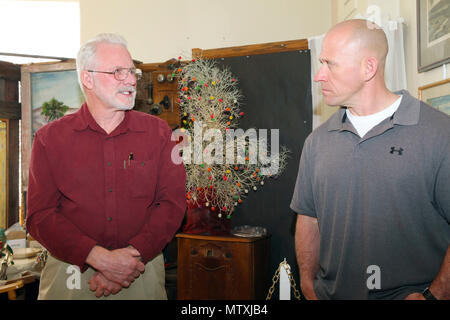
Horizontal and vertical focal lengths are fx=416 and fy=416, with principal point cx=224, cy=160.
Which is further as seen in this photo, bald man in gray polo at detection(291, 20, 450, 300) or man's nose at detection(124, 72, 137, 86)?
A: man's nose at detection(124, 72, 137, 86)

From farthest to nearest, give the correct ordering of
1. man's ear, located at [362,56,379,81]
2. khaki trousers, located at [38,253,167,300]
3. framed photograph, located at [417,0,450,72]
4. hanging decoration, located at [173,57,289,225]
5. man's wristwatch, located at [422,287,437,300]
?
hanging decoration, located at [173,57,289,225], framed photograph, located at [417,0,450,72], khaki trousers, located at [38,253,167,300], man's ear, located at [362,56,379,81], man's wristwatch, located at [422,287,437,300]

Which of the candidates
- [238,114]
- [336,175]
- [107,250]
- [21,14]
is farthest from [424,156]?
[21,14]

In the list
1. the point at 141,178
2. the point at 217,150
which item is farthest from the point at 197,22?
the point at 141,178

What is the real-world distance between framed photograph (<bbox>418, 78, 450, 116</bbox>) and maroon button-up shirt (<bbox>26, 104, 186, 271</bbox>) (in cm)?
144

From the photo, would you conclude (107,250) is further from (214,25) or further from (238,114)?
(214,25)

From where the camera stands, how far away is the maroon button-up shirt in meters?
1.70

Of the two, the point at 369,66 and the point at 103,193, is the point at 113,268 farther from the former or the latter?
the point at 369,66

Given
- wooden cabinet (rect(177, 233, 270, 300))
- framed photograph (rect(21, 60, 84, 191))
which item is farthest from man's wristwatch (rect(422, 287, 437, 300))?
framed photograph (rect(21, 60, 84, 191))

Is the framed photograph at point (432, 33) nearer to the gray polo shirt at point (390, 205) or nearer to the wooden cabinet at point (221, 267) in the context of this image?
the gray polo shirt at point (390, 205)

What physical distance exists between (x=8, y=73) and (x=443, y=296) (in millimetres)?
4928

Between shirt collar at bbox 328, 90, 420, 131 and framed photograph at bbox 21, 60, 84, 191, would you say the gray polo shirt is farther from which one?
framed photograph at bbox 21, 60, 84, 191

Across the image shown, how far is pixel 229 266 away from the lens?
10.6 ft

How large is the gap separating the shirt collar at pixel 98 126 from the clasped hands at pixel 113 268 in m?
0.51

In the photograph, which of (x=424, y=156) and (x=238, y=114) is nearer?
(x=424, y=156)
